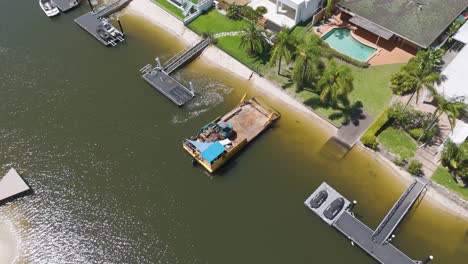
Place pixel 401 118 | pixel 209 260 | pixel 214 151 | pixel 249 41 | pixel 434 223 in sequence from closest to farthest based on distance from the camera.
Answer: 1. pixel 209 260
2. pixel 434 223
3. pixel 214 151
4. pixel 401 118
5. pixel 249 41

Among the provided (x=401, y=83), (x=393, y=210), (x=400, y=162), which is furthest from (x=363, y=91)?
(x=393, y=210)

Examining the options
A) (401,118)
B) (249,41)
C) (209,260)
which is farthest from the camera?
(249,41)

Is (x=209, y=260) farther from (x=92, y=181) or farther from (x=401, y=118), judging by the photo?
(x=401, y=118)

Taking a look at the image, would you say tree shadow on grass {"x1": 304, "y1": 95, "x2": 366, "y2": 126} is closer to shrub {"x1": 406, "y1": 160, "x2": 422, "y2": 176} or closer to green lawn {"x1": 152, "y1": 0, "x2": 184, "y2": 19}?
shrub {"x1": 406, "y1": 160, "x2": 422, "y2": 176}

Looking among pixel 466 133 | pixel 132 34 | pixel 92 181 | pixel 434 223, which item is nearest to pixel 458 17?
pixel 466 133

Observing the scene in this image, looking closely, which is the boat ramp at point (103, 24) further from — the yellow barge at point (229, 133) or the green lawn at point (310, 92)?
the yellow barge at point (229, 133)

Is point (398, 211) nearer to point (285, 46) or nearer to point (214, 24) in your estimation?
point (285, 46)

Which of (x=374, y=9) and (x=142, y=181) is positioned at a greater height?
(x=374, y=9)
